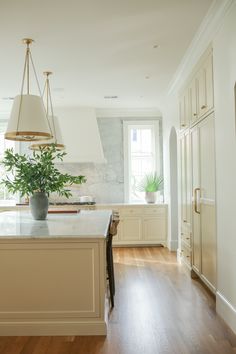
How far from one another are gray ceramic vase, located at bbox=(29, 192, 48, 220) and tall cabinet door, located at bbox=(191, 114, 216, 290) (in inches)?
68.8

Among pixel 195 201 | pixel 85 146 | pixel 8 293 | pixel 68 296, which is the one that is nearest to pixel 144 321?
pixel 68 296

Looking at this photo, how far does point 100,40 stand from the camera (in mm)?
3846

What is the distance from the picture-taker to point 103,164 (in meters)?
7.43

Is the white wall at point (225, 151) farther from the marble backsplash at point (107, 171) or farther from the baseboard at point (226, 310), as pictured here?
the marble backsplash at point (107, 171)

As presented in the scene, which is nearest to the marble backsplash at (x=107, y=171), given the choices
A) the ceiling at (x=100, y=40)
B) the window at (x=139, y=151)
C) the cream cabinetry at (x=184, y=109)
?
the window at (x=139, y=151)

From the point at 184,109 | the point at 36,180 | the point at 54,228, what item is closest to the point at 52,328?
the point at 54,228

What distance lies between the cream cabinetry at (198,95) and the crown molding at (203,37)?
13cm

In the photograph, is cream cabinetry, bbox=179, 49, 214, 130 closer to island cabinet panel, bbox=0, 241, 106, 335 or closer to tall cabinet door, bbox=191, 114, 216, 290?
tall cabinet door, bbox=191, 114, 216, 290

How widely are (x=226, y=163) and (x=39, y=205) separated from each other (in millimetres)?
1976

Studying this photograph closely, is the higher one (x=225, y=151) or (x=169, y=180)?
(x=225, y=151)

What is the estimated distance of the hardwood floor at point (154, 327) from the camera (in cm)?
265

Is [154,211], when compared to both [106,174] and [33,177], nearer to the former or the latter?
[106,174]

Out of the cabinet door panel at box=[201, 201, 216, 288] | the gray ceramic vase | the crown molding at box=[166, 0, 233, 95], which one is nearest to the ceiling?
the crown molding at box=[166, 0, 233, 95]

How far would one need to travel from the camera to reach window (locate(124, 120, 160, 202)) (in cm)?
743
